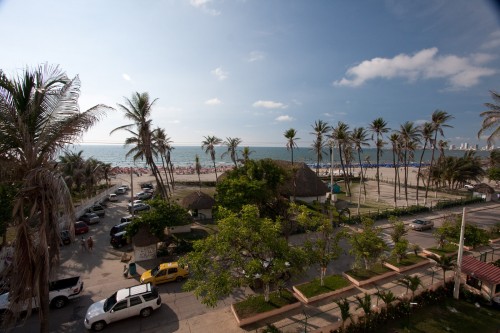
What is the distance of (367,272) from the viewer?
18.5m

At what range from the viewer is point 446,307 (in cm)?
1484

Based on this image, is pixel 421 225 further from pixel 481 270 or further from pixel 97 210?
pixel 97 210

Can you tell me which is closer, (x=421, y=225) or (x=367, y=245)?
(x=367, y=245)

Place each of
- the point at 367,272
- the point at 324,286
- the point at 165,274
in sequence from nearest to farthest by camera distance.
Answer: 1. the point at 324,286
2. the point at 165,274
3. the point at 367,272

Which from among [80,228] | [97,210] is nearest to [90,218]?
[80,228]

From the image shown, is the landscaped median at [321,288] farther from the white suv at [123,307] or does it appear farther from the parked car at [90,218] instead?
the parked car at [90,218]

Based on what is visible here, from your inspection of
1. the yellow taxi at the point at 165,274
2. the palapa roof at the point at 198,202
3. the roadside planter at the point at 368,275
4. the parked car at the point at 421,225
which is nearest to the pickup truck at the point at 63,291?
the yellow taxi at the point at 165,274

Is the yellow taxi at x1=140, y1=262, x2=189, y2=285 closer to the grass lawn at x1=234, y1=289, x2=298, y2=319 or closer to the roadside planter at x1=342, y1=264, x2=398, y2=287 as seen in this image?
the grass lawn at x1=234, y1=289, x2=298, y2=319

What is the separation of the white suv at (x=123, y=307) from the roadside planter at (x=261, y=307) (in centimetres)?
486

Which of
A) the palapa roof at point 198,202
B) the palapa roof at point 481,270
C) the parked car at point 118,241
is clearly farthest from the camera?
the palapa roof at point 198,202

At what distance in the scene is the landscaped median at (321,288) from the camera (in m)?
15.6

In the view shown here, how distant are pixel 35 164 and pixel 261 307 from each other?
12794 mm

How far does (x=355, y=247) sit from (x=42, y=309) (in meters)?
17.0

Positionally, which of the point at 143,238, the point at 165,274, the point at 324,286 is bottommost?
the point at 324,286
